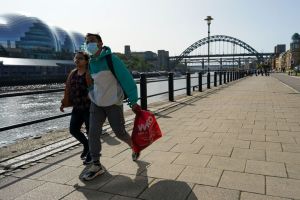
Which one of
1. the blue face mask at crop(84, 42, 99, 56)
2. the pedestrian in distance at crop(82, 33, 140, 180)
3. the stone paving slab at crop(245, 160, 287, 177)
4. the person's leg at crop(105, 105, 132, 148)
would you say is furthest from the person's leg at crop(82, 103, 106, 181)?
the stone paving slab at crop(245, 160, 287, 177)

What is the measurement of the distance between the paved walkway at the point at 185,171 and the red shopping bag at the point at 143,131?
1.03 feet

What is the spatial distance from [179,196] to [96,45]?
1866 mm

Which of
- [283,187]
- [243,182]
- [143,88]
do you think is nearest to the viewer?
[283,187]

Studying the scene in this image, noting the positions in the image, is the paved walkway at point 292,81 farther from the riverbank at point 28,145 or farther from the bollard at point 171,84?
the riverbank at point 28,145

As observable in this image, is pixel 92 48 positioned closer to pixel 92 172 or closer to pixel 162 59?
pixel 92 172

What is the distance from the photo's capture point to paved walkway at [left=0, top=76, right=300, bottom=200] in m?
3.33

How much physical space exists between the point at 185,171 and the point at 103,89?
4.52 feet

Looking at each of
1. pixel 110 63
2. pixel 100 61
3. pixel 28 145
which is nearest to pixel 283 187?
pixel 110 63

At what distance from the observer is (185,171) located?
13.0ft

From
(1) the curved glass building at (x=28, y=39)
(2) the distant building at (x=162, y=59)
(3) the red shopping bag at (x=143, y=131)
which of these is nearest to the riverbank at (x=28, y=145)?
(3) the red shopping bag at (x=143, y=131)

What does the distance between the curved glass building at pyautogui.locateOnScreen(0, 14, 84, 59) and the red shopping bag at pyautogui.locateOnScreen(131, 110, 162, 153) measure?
85665 millimetres

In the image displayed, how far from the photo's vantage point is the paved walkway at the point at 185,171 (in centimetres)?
333

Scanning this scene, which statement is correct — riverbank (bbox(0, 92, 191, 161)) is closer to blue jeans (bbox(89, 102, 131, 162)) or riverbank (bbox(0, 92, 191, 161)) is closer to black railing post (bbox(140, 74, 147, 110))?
blue jeans (bbox(89, 102, 131, 162))

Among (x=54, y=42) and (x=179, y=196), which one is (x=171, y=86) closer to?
(x=179, y=196)
